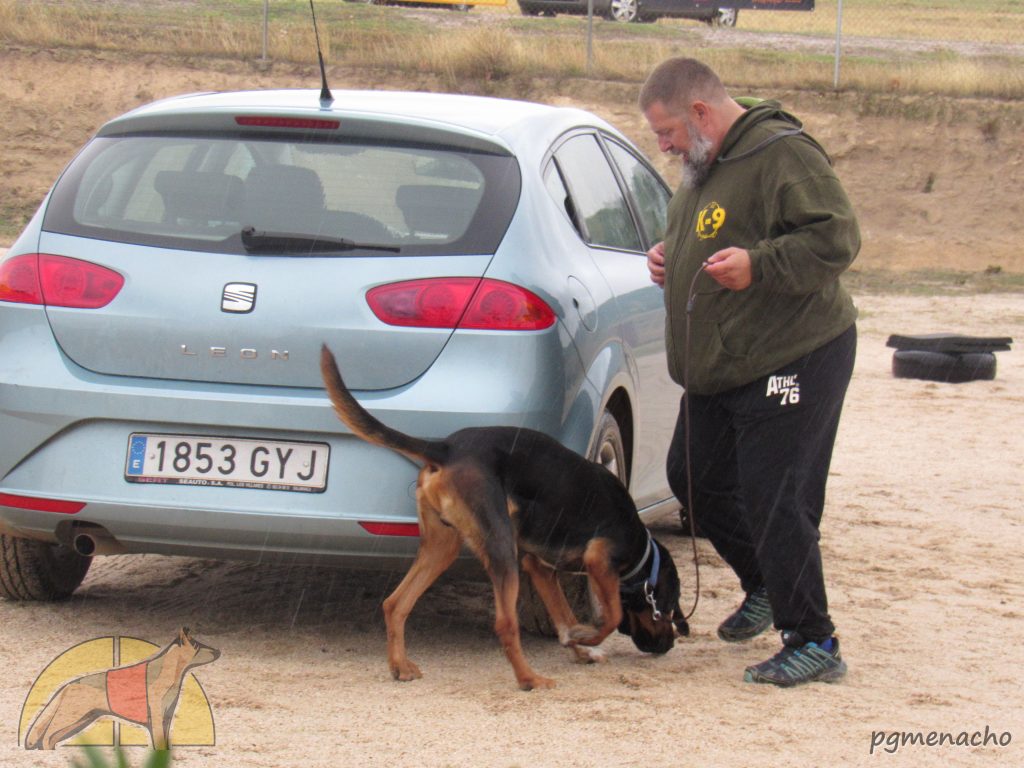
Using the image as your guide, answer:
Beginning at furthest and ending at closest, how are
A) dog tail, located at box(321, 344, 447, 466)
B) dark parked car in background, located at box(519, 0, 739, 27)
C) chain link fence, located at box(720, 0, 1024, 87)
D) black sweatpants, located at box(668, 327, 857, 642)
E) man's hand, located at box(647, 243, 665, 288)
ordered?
1. dark parked car in background, located at box(519, 0, 739, 27)
2. chain link fence, located at box(720, 0, 1024, 87)
3. man's hand, located at box(647, 243, 665, 288)
4. black sweatpants, located at box(668, 327, 857, 642)
5. dog tail, located at box(321, 344, 447, 466)

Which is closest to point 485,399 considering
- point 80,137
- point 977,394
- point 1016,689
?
point 1016,689

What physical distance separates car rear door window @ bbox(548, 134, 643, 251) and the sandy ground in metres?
1.44

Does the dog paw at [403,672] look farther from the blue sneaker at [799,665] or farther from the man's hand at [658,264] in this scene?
the man's hand at [658,264]

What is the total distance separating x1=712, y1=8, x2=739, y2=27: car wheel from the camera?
109 feet

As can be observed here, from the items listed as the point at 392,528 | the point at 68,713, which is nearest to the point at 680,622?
the point at 392,528

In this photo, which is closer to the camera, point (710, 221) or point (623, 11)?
point (710, 221)

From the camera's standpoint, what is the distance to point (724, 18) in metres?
33.6

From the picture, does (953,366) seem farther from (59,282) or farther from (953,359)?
(59,282)

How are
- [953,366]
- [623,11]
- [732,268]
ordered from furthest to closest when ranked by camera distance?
[623,11] → [953,366] → [732,268]

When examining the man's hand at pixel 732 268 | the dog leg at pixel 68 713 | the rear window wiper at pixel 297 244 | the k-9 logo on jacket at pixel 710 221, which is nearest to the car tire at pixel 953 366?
the k-9 logo on jacket at pixel 710 221

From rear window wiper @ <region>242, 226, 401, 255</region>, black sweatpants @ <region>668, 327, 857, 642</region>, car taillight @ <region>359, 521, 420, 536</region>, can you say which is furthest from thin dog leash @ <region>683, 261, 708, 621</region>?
rear window wiper @ <region>242, 226, 401, 255</region>

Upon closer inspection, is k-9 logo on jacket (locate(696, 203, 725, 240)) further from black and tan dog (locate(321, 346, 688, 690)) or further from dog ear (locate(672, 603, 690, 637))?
dog ear (locate(672, 603, 690, 637))

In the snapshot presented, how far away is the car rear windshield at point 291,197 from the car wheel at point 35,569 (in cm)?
113
